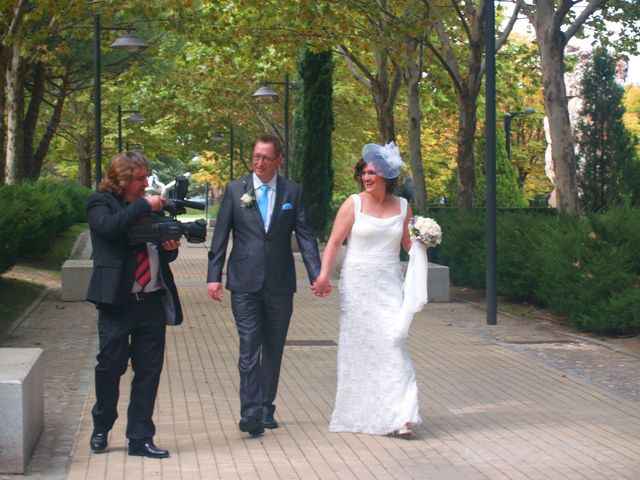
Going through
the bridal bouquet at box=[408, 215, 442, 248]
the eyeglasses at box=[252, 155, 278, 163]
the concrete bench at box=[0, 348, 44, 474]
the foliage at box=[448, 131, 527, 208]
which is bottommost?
the concrete bench at box=[0, 348, 44, 474]

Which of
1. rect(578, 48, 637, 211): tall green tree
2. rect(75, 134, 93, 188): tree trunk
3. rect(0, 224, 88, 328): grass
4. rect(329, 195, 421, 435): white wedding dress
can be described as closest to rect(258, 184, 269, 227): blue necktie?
rect(329, 195, 421, 435): white wedding dress

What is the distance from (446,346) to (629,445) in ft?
18.1

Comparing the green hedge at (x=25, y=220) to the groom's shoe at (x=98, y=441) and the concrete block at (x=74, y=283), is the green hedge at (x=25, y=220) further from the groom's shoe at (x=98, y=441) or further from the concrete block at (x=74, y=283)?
the groom's shoe at (x=98, y=441)

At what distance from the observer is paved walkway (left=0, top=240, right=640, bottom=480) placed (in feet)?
24.3

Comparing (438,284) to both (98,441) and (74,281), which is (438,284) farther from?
(98,441)

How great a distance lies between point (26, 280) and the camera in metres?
→ 21.2

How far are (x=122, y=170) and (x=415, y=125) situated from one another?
21.5 meters

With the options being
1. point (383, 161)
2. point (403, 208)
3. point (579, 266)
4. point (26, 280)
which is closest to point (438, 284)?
point (579, 266)

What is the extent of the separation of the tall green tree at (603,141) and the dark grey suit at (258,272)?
1045 inches

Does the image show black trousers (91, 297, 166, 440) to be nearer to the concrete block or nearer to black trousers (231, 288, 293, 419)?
black trousers (231, 288, 293, 419)

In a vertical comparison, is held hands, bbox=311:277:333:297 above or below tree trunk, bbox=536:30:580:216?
below

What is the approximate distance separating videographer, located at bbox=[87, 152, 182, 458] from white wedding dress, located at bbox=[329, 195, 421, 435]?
1411 mm

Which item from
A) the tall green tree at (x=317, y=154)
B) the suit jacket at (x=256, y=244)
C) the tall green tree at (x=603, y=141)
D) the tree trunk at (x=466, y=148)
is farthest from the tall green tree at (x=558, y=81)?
the tall green tree at (x=317, y=154)

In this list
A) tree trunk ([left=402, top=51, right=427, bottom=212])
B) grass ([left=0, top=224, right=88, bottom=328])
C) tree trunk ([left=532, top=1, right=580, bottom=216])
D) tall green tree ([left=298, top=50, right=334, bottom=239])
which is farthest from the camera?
tall green tree ([left=298, top=50, right=334, bottom=239])
